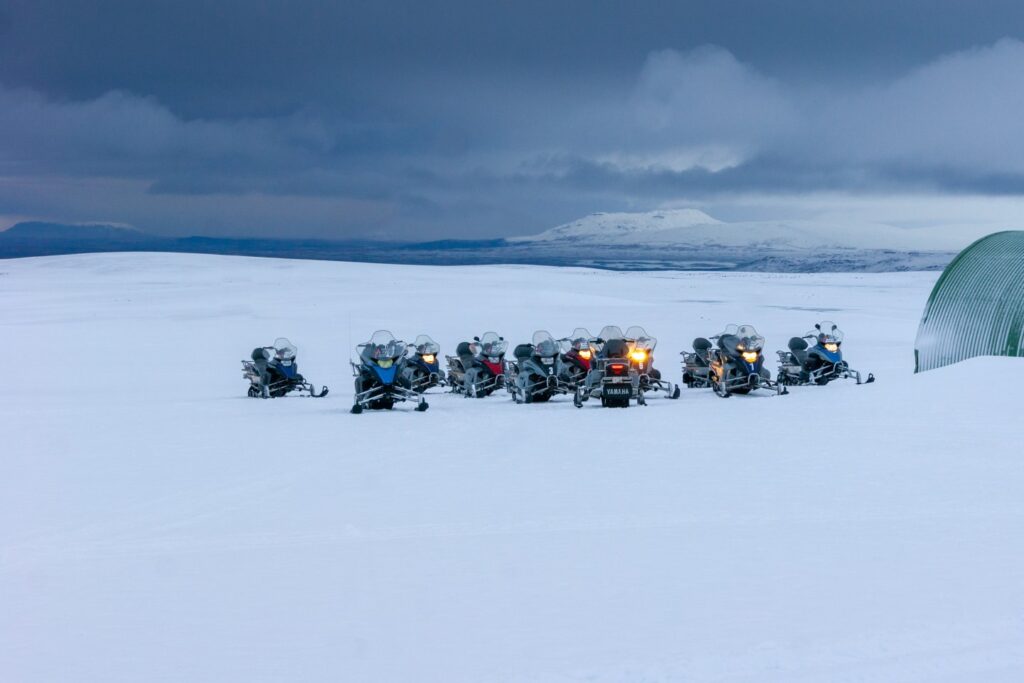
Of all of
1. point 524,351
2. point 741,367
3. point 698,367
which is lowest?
point 698,367

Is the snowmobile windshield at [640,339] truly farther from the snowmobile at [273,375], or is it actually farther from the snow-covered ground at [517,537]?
the snowmobile at [273,375]

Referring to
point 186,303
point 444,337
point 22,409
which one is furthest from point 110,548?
point 186,303

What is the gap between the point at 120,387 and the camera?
2414 cm

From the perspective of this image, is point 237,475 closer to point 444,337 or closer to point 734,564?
point 734,564

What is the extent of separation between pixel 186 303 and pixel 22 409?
29.8 metres

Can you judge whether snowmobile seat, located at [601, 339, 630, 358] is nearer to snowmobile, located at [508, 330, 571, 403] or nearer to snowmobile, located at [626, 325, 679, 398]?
snowmobile, located at [626, 325, 679, 398]

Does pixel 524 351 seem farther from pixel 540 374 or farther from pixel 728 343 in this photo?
pixel 728 343

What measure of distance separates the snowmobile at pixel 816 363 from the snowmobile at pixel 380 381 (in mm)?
7879

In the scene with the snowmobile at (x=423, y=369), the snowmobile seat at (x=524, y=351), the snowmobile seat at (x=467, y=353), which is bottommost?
the snowmobile at (x=423, y=369)

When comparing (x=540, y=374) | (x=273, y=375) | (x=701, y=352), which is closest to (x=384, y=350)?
(x=540, y=374)

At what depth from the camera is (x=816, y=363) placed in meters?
23.6

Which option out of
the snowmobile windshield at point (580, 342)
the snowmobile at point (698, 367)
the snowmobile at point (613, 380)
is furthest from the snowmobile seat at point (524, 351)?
the snowmobile at point (698, 367)

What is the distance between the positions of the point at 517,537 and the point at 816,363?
1495 cm

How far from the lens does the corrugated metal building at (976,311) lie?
952 inches
